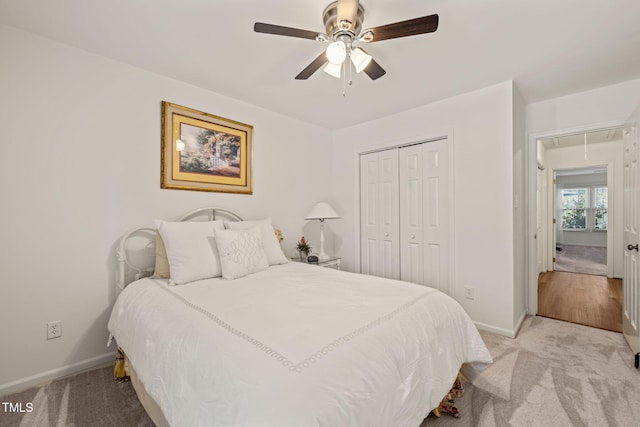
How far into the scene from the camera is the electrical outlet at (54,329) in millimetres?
2020

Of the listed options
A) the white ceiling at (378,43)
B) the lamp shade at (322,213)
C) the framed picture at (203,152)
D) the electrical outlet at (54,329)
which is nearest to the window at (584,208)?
the white ceiling at (378,43)

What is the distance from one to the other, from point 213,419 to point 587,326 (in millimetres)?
3728

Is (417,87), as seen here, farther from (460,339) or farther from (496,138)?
(460,339)

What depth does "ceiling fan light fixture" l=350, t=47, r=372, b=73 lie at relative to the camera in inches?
69.3

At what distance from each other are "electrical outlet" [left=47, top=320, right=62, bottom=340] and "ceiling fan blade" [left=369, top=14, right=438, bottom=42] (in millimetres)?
2936

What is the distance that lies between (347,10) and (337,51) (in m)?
0.20

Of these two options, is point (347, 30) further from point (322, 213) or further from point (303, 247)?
point (303, 247)

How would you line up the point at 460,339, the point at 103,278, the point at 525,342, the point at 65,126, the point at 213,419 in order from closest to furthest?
1. the point at 213,419
2. the point at 460,339
3. the point at 65,126
4. the point at 103,278
5. the point at 525,342

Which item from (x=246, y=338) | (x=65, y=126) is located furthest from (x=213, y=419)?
(x=65, y=126)

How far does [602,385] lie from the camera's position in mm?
1914

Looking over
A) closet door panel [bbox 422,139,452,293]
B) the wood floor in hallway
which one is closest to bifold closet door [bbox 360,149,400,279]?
closet door panel [bbox 422,139,452,293]

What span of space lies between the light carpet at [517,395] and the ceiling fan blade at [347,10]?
7.61ft

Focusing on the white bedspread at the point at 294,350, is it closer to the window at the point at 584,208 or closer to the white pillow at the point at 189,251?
the white pillow at the point at 189,251

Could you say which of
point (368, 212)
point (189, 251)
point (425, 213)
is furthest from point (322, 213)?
point (189, 251)
